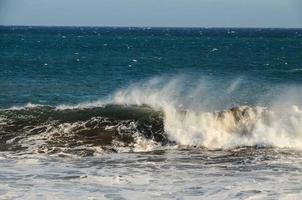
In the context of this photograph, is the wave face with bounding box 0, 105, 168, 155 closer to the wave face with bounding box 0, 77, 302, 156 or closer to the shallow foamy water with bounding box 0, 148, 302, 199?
the wave face with bounding box 0, 77, 302, 156

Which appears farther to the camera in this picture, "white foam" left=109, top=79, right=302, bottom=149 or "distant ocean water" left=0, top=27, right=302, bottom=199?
"white foam" left=109, top=79, right=302, bottom=149

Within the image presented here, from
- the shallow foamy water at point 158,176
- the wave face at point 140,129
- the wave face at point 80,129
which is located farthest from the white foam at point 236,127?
the shallow foamy water at point 158,176

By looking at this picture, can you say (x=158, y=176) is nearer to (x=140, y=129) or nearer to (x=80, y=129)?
(x=140, y=129)

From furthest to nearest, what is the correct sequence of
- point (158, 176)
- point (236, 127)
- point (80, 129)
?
1. point (80, 129)
2. point (236, 127)
3. point (158, 176)

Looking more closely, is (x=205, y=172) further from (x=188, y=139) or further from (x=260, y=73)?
(x=260, y=73)

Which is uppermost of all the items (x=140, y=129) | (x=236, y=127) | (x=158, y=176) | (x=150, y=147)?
(x=158, y=176)

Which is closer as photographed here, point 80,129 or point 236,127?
point 236,127

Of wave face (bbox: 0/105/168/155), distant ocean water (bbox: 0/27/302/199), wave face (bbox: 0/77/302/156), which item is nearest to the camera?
distant ocean water (bbox: 0/27/302/199)

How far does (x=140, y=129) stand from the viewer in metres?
19.5

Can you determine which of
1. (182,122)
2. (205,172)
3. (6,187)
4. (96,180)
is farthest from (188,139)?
(6,187)

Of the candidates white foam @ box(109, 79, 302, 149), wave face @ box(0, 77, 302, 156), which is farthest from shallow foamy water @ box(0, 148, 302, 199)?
white foam @ box(109, 79, 302, 149)

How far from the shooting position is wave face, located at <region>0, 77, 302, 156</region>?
1767cm

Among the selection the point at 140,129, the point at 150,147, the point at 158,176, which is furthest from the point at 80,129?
the point at 158,176

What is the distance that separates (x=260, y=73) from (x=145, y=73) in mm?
8987
